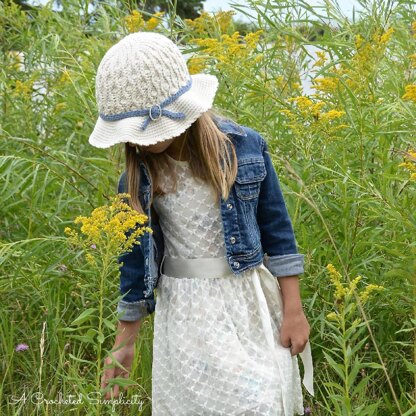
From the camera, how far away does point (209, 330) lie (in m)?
2.20

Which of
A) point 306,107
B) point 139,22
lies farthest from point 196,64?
point 306,107

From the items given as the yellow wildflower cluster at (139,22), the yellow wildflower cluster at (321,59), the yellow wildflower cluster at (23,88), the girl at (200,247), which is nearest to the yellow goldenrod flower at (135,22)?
the yellow wildflower cluster at (139,22)

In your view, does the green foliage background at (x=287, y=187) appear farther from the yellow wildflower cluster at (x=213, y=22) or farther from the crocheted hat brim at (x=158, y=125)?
the crocheted hat brim at (x=158, y=125)

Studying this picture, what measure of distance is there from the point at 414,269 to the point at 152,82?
31.7 inches

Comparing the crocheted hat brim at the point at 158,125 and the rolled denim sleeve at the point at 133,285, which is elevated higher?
the crocheted hat brim at the point at 158,125

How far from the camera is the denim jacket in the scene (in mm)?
2244

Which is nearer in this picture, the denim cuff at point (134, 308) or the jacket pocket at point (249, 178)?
the jacket pocket at point (249, 178)

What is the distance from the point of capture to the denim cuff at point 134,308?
2400 millimetres

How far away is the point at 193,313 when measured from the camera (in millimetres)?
2229

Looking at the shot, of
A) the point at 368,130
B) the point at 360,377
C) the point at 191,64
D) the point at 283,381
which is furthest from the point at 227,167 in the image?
the point at 191,64

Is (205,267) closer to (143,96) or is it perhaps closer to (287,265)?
(287,265)

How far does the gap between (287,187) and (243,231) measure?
597 mm

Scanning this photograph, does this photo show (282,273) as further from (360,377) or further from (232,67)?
(232,67)

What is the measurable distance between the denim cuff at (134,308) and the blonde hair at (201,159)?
0.29 metres
